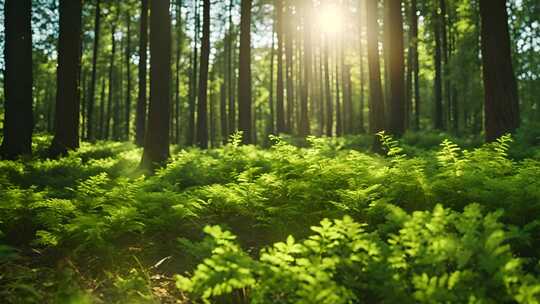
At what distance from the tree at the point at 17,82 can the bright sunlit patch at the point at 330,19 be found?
65.4 ft

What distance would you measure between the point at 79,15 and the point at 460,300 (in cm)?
1335

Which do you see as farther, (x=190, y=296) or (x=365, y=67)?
→ (x=365, y=67)

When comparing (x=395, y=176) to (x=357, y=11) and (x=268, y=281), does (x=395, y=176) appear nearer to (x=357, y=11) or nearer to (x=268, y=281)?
(x=268, y=281)

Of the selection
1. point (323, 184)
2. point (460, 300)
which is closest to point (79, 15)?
point (323, 184)

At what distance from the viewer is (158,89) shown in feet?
33.1

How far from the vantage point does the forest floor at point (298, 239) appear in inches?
118

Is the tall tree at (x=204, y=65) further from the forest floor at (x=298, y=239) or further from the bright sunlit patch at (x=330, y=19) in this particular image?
the bright sunlit patch at (x=330, y=19)

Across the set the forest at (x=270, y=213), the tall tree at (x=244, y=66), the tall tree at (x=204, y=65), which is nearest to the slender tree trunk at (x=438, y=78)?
the forest at (x=270, y=213)

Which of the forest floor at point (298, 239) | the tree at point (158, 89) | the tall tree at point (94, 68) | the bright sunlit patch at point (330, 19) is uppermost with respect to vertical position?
the bright sunlit patch at point (330, 19)

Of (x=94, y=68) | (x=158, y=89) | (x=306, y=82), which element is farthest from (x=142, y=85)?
(x=158, y=89)

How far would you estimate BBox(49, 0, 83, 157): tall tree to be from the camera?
41.3 ft

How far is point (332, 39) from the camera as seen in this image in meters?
33.2

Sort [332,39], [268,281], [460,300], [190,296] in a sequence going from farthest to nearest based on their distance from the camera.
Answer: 1. [332,39]
2. [190,296]
3. [268,281]
4. [460,300]

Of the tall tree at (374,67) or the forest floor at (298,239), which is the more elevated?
the tall tree at (374,67)
